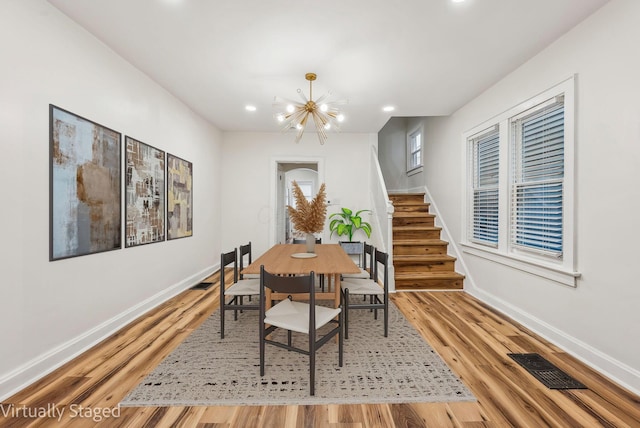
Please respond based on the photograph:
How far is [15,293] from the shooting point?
→ 1790 millimetres

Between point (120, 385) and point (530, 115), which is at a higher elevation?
point (530, 115)

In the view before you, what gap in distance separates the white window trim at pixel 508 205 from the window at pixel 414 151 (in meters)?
1.91

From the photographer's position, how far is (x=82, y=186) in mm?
2254

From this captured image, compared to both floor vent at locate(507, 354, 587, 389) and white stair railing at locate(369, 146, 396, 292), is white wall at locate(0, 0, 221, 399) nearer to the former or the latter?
white stair railing at locate(369, 146, 396, 292)

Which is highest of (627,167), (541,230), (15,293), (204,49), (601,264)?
(204,49)

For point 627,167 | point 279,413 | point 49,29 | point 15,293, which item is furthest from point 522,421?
point 49,29

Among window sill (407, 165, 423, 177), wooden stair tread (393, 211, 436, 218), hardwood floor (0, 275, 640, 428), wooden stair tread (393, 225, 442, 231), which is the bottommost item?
hardwood floor (0, 275, 640, 428)

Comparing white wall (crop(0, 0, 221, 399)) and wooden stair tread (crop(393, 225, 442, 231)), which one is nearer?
white wall (crop(0, 0, 221, 399))

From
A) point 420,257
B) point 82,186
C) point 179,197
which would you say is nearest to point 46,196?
point 82,186

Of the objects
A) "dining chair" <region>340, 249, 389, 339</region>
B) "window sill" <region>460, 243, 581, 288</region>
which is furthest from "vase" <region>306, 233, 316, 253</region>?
"window sill" <region>460, 243, 581, 288</region>

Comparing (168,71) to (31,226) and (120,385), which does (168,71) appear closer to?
(31,226)

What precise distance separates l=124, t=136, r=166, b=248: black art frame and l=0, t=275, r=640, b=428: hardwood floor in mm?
1036

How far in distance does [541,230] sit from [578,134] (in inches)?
36.3

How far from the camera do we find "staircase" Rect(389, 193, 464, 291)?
4.01m
